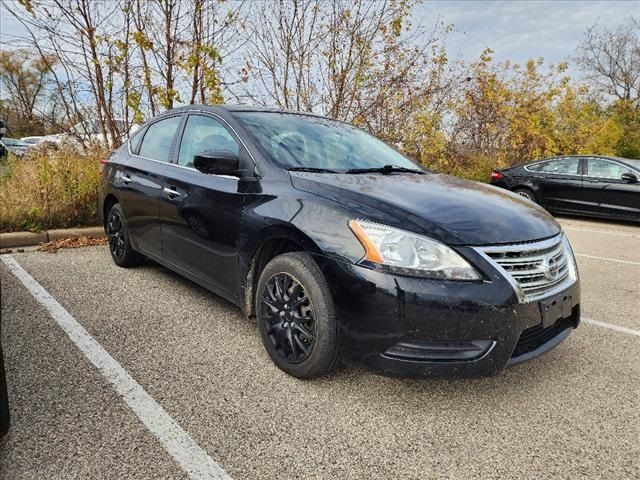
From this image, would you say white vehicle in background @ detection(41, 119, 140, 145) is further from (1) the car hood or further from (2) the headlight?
(2) the headlight

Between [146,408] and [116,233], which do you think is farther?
[116,233]

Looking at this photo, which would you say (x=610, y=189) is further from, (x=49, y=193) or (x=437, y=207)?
(x=49, y=193)

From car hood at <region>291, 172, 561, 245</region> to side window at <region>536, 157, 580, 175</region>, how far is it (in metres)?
8.17

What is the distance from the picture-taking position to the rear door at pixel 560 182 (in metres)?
10.0

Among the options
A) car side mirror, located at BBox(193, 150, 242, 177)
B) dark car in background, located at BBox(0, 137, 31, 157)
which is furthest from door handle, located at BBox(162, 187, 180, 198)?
dark car in background, located at BBox(0, 137, 31, 157)

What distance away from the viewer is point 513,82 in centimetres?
1603

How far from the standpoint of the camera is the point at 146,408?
7.73 feet

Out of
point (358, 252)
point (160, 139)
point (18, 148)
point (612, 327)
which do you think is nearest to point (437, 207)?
point (358, 252)

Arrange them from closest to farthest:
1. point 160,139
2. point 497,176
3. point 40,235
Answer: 1. point 160,139
2. point 40,235
3. point 497,176

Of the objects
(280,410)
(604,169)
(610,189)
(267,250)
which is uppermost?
(604,169)

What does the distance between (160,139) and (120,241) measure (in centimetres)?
117

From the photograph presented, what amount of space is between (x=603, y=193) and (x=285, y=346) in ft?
30.2

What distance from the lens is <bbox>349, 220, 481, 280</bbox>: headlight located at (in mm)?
2230

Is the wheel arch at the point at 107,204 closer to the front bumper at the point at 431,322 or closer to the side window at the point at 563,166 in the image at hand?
the front bumper at the point at 431,322
